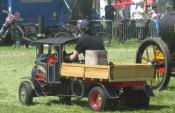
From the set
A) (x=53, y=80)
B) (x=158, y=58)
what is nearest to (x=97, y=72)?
(x=53, y=80)

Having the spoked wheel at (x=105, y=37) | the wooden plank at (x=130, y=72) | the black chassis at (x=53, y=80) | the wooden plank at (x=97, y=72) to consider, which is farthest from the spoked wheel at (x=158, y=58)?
the spoked wheel at (x=105, y=37)

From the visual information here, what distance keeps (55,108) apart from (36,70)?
108 cm

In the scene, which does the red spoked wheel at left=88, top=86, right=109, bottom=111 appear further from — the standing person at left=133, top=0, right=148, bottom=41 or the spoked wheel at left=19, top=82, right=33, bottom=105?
the standing person at left=133, top=0, right=148, bottom=41

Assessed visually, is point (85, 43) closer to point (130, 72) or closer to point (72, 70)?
point (72, 70)

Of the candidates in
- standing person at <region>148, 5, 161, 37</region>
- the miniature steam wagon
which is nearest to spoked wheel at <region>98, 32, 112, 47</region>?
standing person at <region>148, 5, 161, 37</region>

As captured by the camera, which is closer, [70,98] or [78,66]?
[78,66]

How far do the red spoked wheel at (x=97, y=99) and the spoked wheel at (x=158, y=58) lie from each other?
72.4 inches

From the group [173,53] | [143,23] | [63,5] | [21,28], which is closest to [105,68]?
[173,53]

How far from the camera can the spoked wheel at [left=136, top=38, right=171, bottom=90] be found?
12.6 meters

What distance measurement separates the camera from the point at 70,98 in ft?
37.9

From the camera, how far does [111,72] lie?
1027 centimetres

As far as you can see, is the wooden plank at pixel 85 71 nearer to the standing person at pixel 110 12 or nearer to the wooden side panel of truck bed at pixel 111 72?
the wooden side panel of truck bed at pixel 111 72

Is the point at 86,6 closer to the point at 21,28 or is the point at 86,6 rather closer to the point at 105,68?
the point at 21,28

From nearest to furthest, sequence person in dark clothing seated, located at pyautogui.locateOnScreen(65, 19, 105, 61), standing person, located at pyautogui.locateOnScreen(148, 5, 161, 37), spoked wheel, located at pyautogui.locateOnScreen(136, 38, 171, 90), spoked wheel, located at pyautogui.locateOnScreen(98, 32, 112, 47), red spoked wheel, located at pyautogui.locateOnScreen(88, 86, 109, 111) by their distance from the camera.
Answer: red spoked wheel, located at pyautogui.locateOnScreen(88, 86, 109, 111)
person in dark clothing seated, located at pyautogui.locateOnScreen(65, 19, 105, 61)
spoked wheel, located at pyautogui.locateOnScreen(136, 38, 171, 90)
spoked wheel, located at pyautogui.locateOnScreen(98, 32, 112, 47)
standing person, located at pyautogui.locateOnScreen(148, 5, 161, 37)
